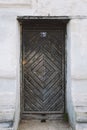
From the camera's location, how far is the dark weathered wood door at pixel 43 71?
4.94 meters

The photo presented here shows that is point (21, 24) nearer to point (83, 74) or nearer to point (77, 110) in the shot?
point (83, 74)

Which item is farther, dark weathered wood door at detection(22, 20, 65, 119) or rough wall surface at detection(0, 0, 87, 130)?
dark weathered wood door at detection(22, 20, 65, 119)

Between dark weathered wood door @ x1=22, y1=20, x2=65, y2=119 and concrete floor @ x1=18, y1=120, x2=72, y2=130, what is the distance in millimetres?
208

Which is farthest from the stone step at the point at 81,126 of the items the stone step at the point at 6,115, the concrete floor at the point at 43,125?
the stone step at the point at 6,115

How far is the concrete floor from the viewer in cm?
453

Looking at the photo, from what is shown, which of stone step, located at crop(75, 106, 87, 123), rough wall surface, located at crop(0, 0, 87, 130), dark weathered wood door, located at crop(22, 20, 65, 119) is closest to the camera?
stone step, located at crop(75, 106, 87, 123)

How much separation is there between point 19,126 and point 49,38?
1.64 metres

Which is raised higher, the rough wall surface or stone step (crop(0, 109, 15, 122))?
the rough wall surface

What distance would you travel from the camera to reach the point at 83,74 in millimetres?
4484

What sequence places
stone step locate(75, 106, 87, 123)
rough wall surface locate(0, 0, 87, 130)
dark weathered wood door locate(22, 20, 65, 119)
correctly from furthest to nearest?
dark weathered wood door locate(22, 20, 65, 119) → rough wall surface locate(0, 0, 87, 130) → stone step locate(75, 106, 87, 123)

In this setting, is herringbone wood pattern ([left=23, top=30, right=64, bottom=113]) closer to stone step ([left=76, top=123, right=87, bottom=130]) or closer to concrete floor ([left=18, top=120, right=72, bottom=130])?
concrete floor ([left=18, top=120, right=72, bottom=130])

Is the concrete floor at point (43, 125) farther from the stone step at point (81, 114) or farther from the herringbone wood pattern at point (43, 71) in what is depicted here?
the stone step at point (81, 114)

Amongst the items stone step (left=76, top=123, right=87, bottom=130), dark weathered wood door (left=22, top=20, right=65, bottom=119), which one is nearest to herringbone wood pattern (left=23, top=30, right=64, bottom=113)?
dark weathered wood door (left=22, top=20, right=65, bottom=119)

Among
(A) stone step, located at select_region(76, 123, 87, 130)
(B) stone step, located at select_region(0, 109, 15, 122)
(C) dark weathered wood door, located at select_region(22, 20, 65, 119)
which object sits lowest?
(A) stone step, located at select_region(76, 123, 87, 130)
